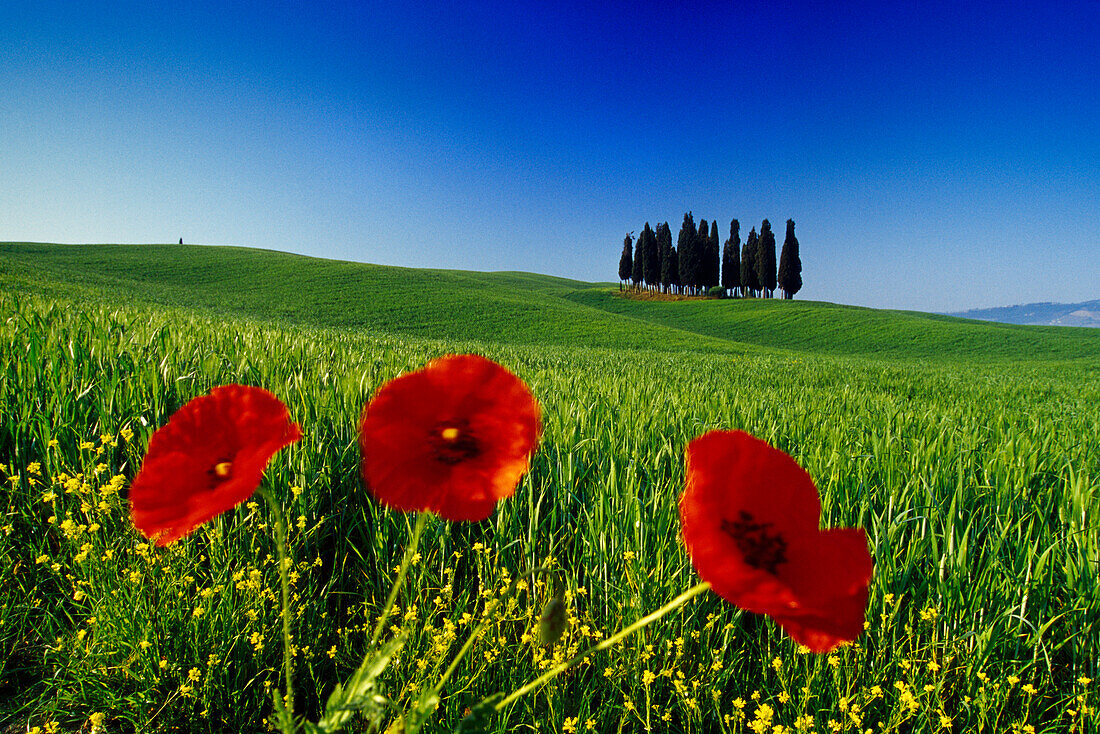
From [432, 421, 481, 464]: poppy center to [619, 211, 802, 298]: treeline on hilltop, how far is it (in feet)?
195

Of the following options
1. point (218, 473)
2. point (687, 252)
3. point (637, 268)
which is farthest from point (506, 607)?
point (637, 268)

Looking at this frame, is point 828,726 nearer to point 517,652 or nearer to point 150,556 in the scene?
point 517,652

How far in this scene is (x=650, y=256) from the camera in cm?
6022

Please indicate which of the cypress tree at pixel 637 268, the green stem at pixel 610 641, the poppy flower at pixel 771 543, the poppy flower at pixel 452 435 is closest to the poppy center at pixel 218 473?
the poppy flower at pixel 452 435

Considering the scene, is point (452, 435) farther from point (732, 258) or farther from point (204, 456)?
point (732, 258)

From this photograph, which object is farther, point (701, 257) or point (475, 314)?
point (701, 257)

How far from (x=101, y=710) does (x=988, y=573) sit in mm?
2394

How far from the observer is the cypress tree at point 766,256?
182ft

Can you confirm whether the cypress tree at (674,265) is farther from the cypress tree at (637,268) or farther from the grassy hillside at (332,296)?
the grassy hillside at (332,296)

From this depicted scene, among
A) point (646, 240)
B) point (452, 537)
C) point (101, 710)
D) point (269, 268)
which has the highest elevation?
point (646, 240)

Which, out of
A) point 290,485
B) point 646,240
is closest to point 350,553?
point 290,485

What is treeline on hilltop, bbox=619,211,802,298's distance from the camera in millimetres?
56531

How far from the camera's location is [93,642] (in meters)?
1.25

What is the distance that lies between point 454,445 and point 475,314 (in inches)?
1291
